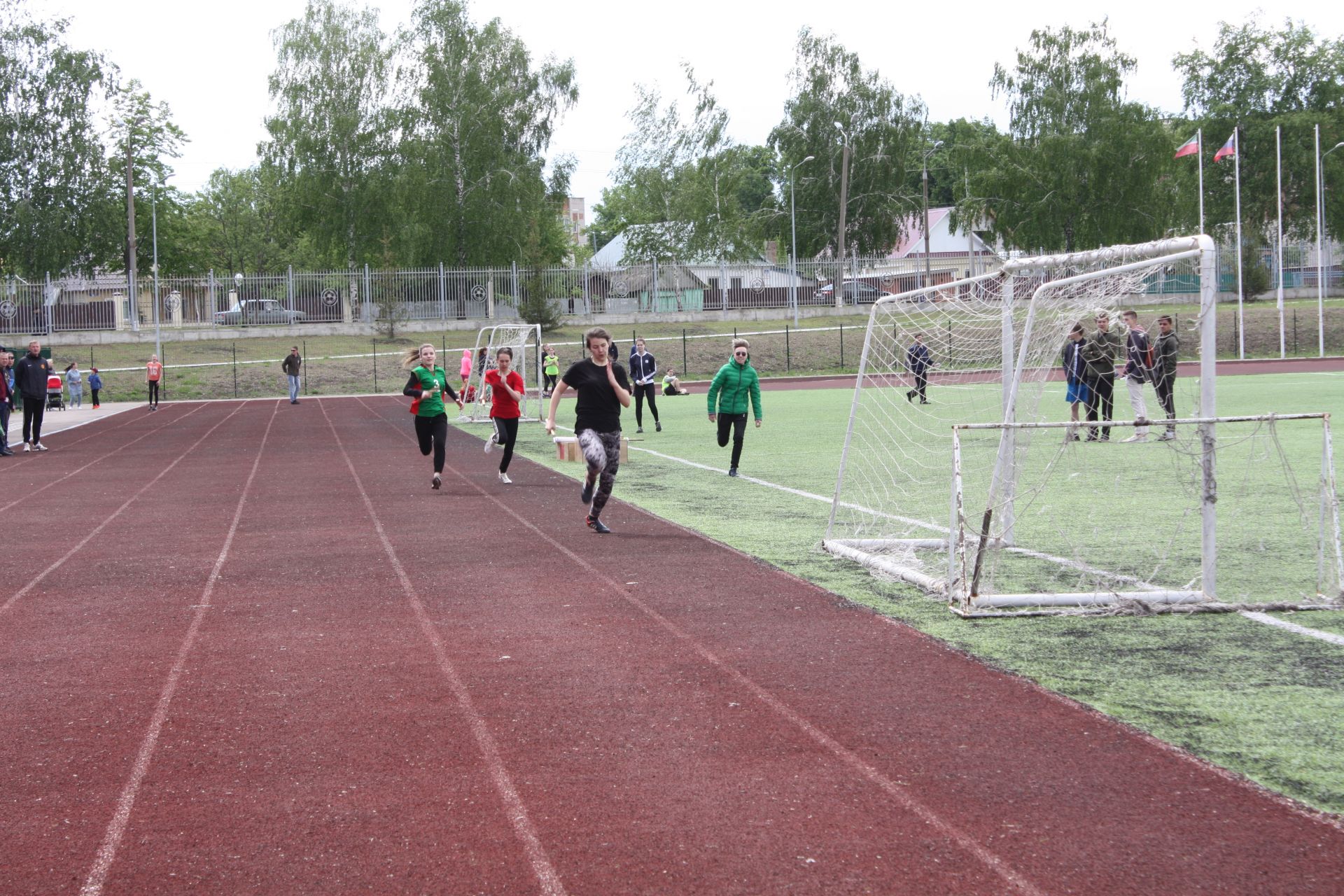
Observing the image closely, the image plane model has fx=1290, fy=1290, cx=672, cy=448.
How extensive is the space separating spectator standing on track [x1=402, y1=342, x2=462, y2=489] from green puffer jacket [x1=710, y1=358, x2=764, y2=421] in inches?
119

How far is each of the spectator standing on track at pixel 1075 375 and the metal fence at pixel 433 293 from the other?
3603cm

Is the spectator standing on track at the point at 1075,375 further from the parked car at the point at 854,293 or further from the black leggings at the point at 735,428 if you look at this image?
the parked car at the point at 854,293

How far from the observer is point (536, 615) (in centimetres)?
744

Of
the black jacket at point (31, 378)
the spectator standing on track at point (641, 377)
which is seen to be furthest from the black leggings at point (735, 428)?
the black jacket at point (31, 378)

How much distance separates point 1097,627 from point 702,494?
22.4 feet

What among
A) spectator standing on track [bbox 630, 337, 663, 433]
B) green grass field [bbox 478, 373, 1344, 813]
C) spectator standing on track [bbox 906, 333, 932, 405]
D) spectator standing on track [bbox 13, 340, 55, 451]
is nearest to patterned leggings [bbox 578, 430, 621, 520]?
green grass field [bbox 478, 373, 1344, 813]

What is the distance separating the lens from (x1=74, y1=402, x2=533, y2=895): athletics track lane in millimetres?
3818

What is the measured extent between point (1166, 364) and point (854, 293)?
50444 millimetres

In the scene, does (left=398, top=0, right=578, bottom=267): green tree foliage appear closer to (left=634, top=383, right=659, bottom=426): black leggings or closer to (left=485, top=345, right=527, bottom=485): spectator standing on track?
(left=634, top=383, right=659, bottom=426): black leggings

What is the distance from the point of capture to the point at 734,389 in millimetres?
14906

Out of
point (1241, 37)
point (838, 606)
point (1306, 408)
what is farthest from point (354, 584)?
point (1241, 37)

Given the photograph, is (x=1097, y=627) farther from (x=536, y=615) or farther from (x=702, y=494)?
(x=702, y=494)

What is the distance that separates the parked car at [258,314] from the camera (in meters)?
53.8

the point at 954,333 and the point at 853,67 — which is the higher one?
the point at 853,67
